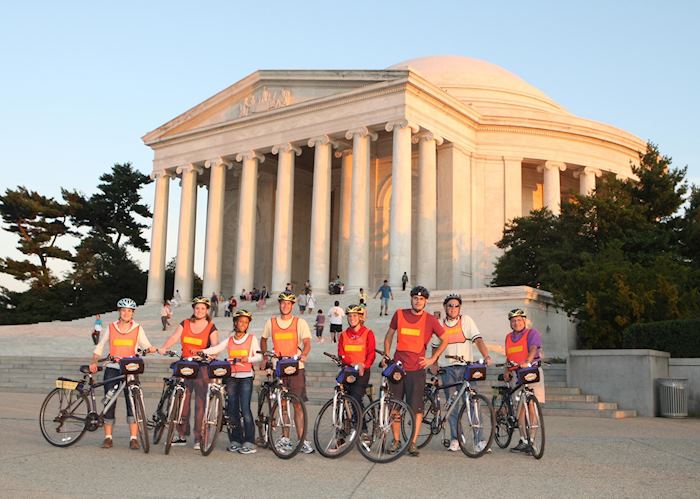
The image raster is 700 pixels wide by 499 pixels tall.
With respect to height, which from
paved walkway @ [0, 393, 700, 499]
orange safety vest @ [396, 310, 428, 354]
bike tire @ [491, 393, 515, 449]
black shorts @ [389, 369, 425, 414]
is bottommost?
paved walkway @ [0, 393, 700, 499]

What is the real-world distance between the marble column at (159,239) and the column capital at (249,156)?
721 centimetres

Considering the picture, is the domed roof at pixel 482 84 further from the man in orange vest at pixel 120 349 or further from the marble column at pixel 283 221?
the man in orange vest at pixel 120 349

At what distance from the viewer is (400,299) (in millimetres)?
38125

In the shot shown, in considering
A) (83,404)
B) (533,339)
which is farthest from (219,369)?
(533,339)

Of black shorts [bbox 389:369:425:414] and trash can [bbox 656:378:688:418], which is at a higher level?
black shorts [bbox 389:369:425:414]

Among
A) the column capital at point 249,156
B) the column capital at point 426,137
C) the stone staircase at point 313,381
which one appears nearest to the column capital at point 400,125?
the column capital at point 426,137

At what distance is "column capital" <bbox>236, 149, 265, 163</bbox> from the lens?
49.2m

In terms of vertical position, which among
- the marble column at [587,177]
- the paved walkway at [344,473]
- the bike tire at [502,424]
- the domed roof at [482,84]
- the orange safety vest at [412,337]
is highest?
the domed roof at [482,84]

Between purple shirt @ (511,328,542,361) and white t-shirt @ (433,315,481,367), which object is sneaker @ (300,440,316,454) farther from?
purple shirt @ (511,328,542,361)

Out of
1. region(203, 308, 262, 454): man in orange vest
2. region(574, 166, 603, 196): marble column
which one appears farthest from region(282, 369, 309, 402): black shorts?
region(574, 166, 603, 196): marble column

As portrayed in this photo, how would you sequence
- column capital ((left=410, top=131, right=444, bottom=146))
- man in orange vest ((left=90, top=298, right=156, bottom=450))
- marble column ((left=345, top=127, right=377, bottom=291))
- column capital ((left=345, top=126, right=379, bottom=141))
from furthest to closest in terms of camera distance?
column capital ((left=410, top=131, right=444, bottom=146))
column capital ((left=345, top=126, right=379, bottom=141))
marble column ((left=345, top=127, right=377, bottom=291))
man in orange vest ((left=90, top=298, right=156, bottom=450))

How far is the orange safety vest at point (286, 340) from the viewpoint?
10539 mm

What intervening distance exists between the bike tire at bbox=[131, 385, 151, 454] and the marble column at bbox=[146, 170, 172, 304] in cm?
4281

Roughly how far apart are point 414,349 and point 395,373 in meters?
0.44
